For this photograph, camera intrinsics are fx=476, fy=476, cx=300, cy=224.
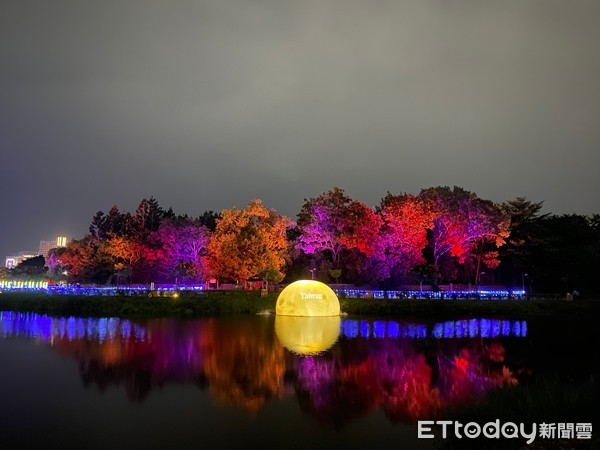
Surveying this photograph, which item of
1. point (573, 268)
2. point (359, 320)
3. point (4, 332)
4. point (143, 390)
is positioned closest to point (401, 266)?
point (359, 320)

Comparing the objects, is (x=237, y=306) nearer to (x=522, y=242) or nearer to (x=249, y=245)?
(x=249, y=245)

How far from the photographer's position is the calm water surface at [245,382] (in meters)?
11.5

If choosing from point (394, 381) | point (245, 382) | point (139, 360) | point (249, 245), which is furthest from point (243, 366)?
point (249, 245)

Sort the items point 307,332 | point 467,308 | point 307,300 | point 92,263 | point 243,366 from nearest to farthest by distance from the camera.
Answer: point 243,366 → point 307,332 → point 307,300 → point 467,308 → point 92,263

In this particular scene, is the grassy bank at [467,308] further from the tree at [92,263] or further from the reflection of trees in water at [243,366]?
the tree at [92,263]

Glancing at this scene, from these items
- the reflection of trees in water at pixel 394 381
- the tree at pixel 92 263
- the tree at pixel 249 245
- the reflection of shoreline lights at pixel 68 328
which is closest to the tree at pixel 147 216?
the tree at pixel 92 263

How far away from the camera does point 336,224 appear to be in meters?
56.0

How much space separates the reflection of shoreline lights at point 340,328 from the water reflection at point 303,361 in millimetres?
71

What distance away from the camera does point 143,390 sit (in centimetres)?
1518

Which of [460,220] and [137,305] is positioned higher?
[460,220]

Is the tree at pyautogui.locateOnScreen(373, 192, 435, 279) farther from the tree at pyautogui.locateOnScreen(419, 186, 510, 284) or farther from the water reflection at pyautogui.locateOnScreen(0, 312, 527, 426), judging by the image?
the water reflection at pyautogui.locateOnScreen(0, 312, 527, 426)

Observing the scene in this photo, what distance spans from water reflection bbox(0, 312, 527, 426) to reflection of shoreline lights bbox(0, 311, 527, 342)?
71mm

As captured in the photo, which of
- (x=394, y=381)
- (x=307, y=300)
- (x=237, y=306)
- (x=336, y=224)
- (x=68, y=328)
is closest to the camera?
(x=394, y=381)

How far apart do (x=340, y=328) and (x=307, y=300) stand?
270 inches
